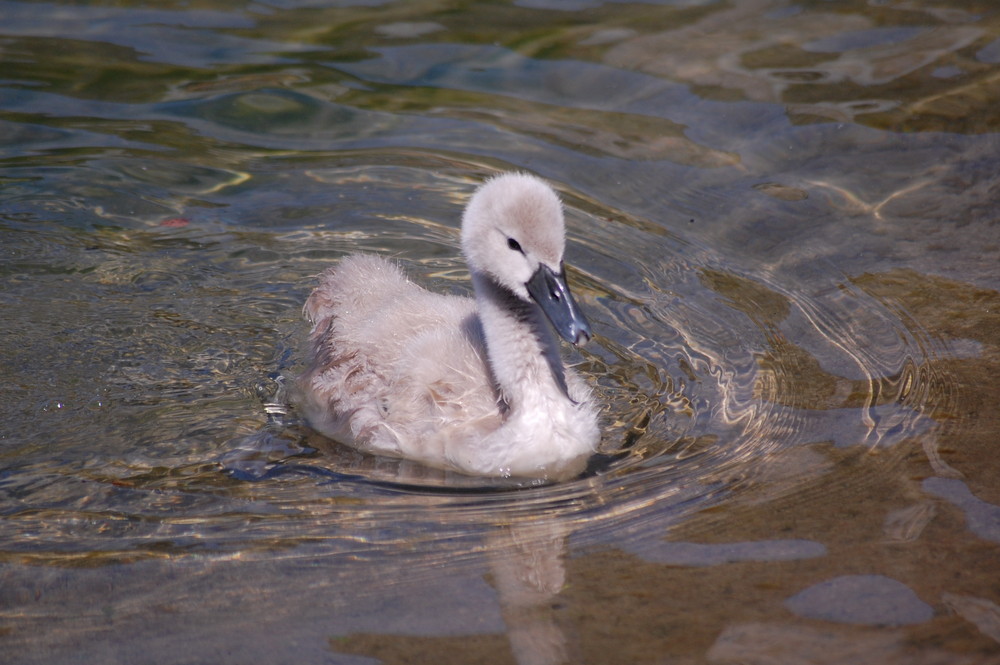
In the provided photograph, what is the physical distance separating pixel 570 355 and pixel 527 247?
4.01 feet

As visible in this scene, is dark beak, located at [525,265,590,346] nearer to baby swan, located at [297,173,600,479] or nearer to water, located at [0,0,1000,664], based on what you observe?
baby swan, located at [297,173,600,479]

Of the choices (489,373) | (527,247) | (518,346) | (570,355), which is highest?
(527,247)

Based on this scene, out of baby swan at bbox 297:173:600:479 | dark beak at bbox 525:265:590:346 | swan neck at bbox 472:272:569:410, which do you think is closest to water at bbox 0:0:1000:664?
baby swan at bbox 297:173:600:479

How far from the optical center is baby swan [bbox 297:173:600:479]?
4160 mm

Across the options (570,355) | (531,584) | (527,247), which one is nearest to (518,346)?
(527,247)

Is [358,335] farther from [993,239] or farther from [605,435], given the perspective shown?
[993,239]

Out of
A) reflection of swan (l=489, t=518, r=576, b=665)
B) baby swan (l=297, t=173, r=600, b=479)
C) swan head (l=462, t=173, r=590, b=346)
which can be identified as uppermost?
swan head (l=462, t=173, r=590, b=346)

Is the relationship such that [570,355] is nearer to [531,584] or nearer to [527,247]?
[527,247]

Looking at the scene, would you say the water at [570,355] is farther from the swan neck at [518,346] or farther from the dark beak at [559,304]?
the dark beak at [559,304]

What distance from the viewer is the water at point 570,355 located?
10.8 ft

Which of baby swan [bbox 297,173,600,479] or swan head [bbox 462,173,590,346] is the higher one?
swan head [bbox 462,173,590,346]

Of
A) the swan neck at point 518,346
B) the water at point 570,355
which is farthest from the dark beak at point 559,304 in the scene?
the water at point 570,355

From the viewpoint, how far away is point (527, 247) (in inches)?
164

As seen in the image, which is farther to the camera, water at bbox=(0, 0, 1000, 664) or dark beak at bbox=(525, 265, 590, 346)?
dark beak at bbox=(525, 265, 590, 346)
